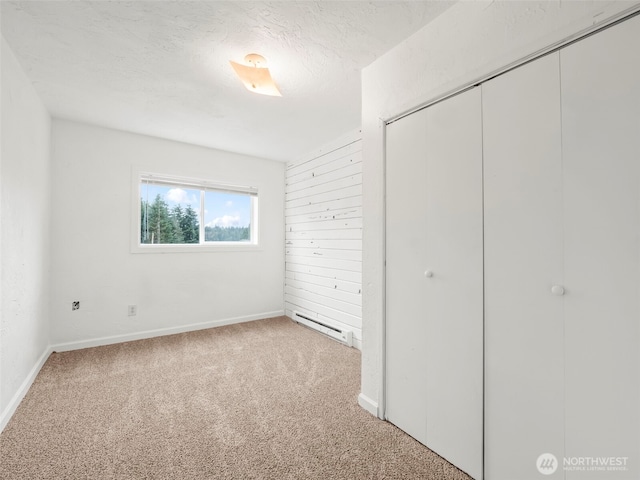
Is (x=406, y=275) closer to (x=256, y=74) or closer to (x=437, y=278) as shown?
(x=437, y=278)

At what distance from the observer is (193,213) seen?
3816 millimetres

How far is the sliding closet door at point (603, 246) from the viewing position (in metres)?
0.98

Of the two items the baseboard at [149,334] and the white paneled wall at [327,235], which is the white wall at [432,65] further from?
the baseboard at [149,334]

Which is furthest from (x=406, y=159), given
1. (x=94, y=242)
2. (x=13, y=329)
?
(x=94, y=242)

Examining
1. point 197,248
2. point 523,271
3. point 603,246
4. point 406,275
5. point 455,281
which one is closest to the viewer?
point 603,246

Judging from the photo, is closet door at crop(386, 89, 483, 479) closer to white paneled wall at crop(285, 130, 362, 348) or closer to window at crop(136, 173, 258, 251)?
white paneled wall at crop(285, 130, 362, 348)

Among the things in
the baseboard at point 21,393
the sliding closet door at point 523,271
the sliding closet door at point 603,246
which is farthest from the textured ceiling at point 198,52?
the baseboard at point 21,393

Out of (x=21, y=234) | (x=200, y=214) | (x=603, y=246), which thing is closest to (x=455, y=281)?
(x=603, y=246)

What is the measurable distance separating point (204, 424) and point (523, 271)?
1921 mm

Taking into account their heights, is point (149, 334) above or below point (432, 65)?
below

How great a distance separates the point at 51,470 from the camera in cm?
144

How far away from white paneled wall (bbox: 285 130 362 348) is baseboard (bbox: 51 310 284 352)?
61 centimetres

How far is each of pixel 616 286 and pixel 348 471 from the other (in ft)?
4.47

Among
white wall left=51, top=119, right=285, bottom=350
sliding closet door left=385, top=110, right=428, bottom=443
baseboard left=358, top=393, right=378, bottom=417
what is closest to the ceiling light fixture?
sliding closet door left=385, top=110, right=428, bottom=443
